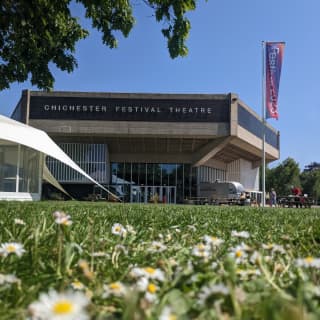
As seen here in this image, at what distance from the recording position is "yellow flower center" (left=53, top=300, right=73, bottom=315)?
2.20ft

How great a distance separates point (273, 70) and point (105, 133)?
570 inches

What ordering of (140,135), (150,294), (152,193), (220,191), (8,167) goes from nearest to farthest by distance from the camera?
(150,294)
(8,167)
(140,135)
(220,191)
(152,193)

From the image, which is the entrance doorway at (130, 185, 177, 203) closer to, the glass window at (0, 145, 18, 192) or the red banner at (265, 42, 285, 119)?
the red banner at (265, 42, 285, 119)

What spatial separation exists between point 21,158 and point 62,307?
718 inches

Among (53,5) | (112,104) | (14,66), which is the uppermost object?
(112,104)

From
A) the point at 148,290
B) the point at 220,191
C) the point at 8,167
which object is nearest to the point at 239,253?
the point at 148,290

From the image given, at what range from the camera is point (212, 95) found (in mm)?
31703

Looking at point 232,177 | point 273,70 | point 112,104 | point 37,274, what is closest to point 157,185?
point 112,104

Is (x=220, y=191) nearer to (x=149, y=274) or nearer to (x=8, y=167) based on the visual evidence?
(x=8, y=167)

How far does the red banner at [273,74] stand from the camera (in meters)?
24.5

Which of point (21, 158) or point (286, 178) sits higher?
Answer: point (286, 178)

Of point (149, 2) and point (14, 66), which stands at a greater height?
point (149, 2)

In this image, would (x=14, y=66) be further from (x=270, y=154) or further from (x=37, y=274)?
(x=270, y=154)

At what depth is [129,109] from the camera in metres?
31.4
